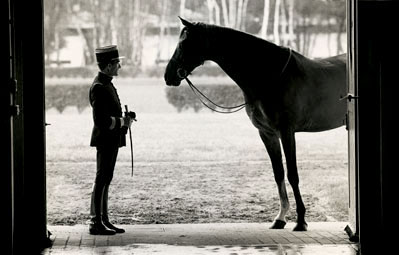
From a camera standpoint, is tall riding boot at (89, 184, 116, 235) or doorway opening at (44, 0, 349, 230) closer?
tall riding boot at (89, 184, 116, 235)

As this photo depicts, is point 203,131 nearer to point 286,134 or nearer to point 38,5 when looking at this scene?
point 286,134

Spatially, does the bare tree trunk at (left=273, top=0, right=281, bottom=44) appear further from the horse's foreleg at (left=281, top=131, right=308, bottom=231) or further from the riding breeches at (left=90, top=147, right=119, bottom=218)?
the riding breeches at (left=90, top=147, right=119, bottom=218)

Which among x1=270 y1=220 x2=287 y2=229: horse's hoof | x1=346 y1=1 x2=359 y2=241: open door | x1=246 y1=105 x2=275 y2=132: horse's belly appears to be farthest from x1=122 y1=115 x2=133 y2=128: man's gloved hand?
x1=346 y1=1 x2=359 y2=241: open door

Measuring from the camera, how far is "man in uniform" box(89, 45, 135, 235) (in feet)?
23.1

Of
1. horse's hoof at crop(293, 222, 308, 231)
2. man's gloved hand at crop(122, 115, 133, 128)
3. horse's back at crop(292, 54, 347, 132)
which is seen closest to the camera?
man's gloved hand at crop(122, 115, 133, 128)

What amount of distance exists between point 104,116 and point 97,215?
841mm

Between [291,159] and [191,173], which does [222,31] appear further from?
[191,173]

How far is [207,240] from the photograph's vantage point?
6.71 metres

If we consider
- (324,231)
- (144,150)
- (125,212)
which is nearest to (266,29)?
(144,150)

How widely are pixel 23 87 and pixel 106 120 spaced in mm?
990

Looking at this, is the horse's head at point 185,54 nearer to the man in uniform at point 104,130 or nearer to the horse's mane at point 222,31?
the horse's mane at point 222,31

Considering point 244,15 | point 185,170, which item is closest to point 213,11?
point 244,15

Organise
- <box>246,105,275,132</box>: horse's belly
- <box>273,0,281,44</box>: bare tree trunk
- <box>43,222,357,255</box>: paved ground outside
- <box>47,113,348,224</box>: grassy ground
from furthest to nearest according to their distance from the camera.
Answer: <box>273,0,281,44</box>: bare tree trunk → <box>47,113,348,224</box>: grassy ground → <box>246,105,275,132</box>: horse's belly → <box>43,222,357,255</box>: paved ground outside

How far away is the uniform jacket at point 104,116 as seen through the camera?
7.07m
